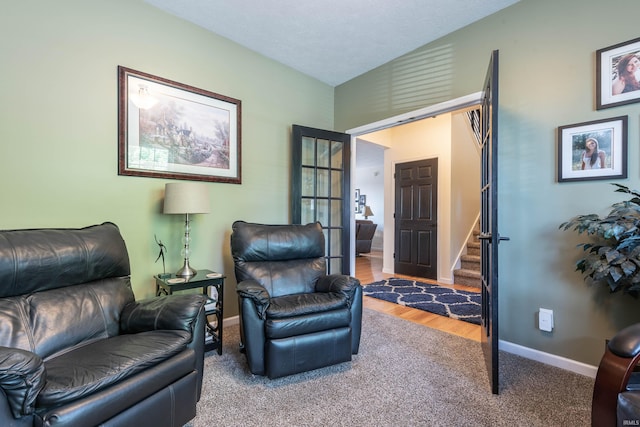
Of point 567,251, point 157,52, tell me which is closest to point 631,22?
point 567,251

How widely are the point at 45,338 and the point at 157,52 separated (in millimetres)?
2220

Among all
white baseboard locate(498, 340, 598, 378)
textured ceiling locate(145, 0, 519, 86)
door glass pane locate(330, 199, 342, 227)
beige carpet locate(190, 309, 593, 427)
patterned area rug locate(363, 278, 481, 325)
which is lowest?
patterned area rug locate(363, 278, 481, 325)

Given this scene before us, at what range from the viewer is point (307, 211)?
3.45m

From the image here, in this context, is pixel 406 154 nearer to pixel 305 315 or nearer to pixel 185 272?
pixel 305 315

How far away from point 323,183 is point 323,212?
359mm

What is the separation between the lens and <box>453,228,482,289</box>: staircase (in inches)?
173

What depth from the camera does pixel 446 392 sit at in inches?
69.6

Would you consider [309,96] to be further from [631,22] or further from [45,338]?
[45,338]

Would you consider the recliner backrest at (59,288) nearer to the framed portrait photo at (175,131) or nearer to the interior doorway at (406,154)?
the framed portrait photo at (175,131)

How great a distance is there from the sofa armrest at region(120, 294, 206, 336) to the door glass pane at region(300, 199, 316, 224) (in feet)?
6.09

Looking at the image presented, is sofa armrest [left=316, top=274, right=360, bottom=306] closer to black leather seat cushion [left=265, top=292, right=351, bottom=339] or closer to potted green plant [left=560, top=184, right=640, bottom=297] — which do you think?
black leather seat cushion [left=265, top=292, right=351, bottom=339]

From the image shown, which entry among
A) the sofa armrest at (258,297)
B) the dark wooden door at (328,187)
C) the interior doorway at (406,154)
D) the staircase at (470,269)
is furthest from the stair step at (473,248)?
the sofa armrest at (258,297)

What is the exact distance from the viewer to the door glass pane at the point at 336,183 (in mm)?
3628

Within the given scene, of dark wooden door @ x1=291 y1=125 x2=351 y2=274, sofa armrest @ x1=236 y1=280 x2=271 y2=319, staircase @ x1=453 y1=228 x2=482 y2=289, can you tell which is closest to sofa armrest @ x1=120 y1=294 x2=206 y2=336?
sofa armrest @ x1=236 y1=280 x2=271 y2=319
